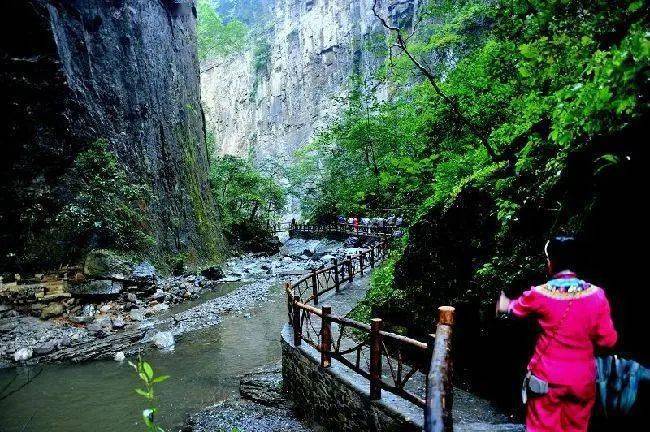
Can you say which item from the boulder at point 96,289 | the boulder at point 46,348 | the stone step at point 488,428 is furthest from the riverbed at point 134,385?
the stone step at point 488,428

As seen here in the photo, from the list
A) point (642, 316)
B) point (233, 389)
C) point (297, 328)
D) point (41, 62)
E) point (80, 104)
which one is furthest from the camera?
point (80, 104)

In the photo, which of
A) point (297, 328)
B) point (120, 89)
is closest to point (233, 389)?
point (297, 328)

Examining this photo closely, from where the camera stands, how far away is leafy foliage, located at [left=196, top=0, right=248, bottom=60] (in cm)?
5506

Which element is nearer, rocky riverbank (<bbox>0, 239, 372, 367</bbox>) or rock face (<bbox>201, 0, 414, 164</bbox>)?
rocky riverbank (<bbox>0, 239, 372, 367</bbox>)

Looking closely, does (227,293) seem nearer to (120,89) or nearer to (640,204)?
(120,89)

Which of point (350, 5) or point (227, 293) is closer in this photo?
point (227, 293)

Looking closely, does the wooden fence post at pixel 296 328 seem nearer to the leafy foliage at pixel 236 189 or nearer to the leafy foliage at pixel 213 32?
the leafy foliage at pixel 236 189

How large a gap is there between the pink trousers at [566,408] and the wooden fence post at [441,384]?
0.60 m

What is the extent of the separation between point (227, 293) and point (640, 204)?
1595 centimetres

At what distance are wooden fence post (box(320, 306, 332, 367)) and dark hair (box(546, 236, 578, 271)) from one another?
12.8 feet

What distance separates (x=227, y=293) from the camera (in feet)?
54.7

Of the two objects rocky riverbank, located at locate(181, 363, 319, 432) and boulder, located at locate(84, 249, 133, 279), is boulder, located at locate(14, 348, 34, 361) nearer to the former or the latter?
boulder, located at locate(84, 249, 133, 279)

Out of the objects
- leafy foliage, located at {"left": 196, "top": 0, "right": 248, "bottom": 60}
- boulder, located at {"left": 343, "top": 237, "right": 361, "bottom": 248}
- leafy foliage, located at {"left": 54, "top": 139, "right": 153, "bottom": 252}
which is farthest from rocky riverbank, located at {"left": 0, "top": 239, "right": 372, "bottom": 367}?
leafy foliage, located at {"left": 196, "top": 0, "right": 248, "bottom": 60}

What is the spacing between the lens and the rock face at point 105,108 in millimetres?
13398
